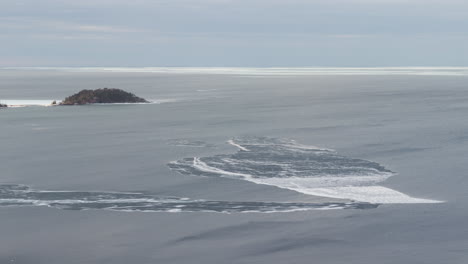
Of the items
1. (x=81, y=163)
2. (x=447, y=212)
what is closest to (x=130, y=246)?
(x=447, y=212)

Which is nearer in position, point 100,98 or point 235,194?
point 235,194

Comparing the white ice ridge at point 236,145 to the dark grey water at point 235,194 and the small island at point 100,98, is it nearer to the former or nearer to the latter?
the dark grey water at point 235,194

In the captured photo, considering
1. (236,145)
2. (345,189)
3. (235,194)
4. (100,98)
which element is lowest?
(235,194)

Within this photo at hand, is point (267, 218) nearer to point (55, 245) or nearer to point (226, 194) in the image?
point (226, 194)

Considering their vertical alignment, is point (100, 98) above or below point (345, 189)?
above

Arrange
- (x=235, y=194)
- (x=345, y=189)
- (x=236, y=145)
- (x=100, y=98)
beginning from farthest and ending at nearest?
(x=100, y=98) < (x=236, y=145) < (x=345, y=189) < (x=235, y=194)

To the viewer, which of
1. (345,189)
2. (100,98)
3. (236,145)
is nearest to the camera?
(345,189)

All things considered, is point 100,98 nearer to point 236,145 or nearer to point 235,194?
point 236,145

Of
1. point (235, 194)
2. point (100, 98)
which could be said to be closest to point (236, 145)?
point (235, 194)
